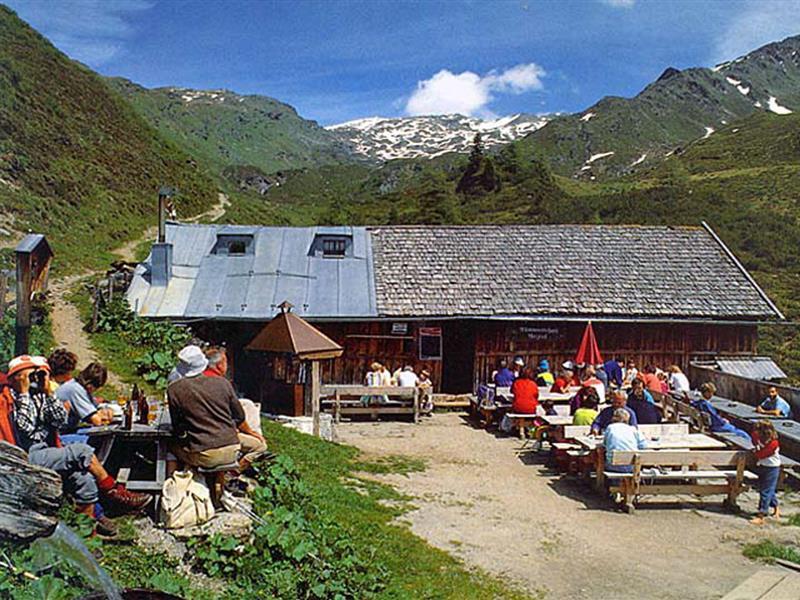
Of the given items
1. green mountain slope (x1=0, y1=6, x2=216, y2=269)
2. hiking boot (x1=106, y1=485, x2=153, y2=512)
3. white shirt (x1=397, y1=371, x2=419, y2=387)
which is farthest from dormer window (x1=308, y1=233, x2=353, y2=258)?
hiking boot (x1=106, y1=485, x2=153, y2=512)

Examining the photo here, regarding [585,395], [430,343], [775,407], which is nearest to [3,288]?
[430,343]

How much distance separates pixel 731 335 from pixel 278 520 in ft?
57.6

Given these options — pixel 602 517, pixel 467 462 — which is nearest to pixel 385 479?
pixel 467 462

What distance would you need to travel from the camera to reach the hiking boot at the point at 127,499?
7.10m

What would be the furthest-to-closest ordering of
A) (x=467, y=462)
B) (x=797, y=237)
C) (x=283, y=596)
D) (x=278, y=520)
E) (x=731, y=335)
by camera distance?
(x=797, y=237) → (x=731, y=335) → (x=467, y=462) → (x=278, y=520) → (x=283, y=596)

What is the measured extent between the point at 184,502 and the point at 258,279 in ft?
47.2

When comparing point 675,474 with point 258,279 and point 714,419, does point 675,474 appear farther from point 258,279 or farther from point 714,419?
point 258,279

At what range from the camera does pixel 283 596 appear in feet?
21.3

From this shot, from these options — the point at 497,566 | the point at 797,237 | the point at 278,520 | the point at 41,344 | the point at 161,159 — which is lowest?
the point at 497,566

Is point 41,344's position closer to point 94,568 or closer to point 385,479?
point 385,479

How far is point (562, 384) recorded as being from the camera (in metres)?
17.5

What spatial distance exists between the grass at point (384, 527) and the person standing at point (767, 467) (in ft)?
16.3

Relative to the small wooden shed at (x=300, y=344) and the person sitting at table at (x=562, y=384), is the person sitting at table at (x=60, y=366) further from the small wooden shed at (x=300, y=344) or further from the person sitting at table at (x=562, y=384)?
the person sitting at table at (x=562, y=384)

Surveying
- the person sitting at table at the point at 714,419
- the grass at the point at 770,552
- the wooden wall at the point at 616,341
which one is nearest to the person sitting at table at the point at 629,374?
the wooden wall at the point at 616,341
